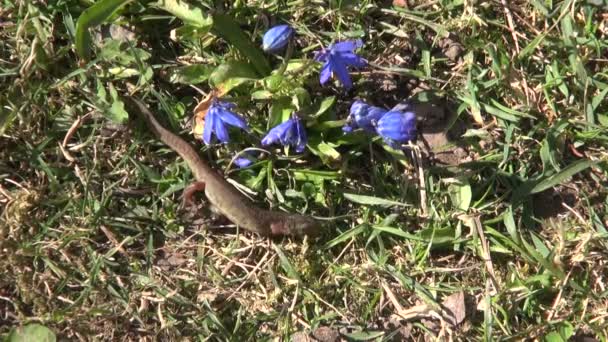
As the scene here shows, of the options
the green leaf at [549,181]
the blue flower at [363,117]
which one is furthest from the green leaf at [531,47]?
the blue flower at [363,117]

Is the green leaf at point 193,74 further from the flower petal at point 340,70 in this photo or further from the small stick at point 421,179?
the small stick at point 421,179

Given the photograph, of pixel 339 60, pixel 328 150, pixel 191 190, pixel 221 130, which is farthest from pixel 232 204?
pixel 339 60

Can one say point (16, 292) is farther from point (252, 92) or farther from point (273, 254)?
point (252, 92)

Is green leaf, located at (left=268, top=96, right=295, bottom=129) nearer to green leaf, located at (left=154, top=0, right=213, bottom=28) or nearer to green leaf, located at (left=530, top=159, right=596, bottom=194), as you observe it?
green leaf, located at (left=154, top=0, right=213, bottom=28)

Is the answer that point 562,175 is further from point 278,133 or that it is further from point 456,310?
point 278,133

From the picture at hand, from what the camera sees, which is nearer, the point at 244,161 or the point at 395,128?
the point at 395,128

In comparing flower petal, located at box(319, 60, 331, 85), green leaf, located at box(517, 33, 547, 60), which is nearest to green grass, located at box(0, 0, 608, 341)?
green leaf, located at box(517, 33, 547, 60)
